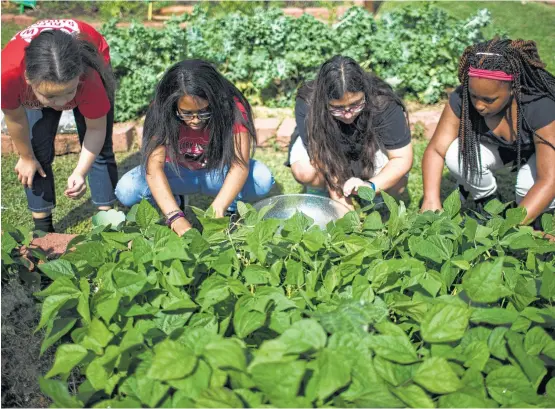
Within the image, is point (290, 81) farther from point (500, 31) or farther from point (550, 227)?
point (550, 227)

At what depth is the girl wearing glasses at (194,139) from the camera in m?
2.53

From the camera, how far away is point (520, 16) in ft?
21.6

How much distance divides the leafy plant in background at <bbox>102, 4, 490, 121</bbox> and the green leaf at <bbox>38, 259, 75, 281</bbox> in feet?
9.69

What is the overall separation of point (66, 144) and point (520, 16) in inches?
188

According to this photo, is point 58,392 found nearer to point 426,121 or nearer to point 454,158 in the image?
point 454,158

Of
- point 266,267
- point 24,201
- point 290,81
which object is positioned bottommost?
point 24,201

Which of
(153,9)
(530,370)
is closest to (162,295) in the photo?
(530,370)

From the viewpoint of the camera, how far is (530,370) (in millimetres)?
1342

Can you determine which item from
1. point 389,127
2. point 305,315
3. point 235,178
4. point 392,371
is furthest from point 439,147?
point 392,371

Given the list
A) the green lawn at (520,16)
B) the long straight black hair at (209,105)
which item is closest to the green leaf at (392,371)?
the long straight black hair at (209,105)

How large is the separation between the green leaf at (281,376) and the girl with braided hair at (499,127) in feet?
5.29

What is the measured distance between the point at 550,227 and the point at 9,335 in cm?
162

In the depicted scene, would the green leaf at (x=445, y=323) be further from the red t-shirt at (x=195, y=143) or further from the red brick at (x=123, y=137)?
the red brick at (x=123, y=137)

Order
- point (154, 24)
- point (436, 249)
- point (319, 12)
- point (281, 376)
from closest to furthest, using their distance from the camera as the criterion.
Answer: point (281, 376) < point (436, 249) < point (319, 12) < point (154, 24)
